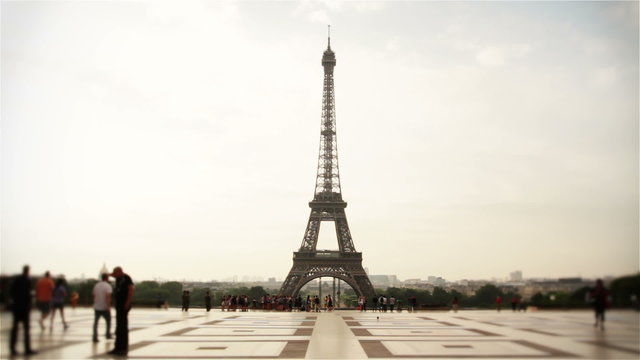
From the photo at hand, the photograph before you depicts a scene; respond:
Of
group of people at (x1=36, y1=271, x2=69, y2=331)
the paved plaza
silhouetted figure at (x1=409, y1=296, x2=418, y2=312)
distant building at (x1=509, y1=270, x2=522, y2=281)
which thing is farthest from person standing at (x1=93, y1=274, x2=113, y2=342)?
silhouetted figure at (x1=409, y1=296, x2=418, y2=312)

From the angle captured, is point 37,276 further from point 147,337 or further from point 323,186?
point 323,186

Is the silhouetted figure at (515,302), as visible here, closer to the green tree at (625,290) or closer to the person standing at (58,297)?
the green tree at (625,290)

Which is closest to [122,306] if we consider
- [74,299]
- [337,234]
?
[74,299]

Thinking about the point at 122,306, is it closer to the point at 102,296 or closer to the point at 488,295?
the point at 102,296

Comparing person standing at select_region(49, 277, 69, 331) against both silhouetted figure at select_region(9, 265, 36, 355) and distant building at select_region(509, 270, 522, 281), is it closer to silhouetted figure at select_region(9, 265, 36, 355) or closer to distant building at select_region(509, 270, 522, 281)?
silhouetted figure at select_region(9, 265, 36, 355)

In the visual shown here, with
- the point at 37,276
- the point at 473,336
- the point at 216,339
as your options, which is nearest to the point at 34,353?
the point at 37,276

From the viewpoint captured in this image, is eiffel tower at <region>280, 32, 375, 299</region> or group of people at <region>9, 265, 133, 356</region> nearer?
group of people at <region>9, 265, 133, 356</region>
